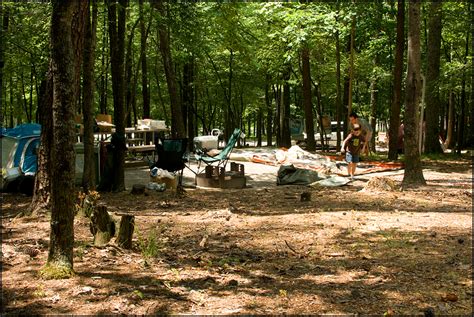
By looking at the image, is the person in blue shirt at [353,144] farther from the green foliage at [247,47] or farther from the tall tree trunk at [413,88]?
the green foliage at [247,47]

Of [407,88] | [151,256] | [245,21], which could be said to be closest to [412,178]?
[407,88]

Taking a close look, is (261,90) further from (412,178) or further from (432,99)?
(412,178)

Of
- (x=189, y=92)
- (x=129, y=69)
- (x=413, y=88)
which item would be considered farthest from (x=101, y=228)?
(x=189, y=92)

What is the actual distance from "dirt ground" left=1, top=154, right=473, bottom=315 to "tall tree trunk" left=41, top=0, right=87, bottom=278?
22cm

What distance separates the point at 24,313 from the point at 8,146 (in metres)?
9.01

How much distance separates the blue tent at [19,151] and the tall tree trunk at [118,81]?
1.54 metres

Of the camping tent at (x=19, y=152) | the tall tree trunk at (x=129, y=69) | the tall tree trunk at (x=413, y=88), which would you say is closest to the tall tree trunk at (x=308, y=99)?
the tall tree trunk at (x=129, y=69)

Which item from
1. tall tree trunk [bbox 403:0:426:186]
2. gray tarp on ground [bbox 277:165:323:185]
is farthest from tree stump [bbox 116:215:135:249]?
gray tarp on ground [bbox 277:165:323:185]

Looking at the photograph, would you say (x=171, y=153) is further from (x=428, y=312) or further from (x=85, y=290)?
(x=428, y=312)

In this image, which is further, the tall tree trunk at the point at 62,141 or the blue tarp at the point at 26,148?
the blue tarp at the point at 26,148

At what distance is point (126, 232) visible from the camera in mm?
4930

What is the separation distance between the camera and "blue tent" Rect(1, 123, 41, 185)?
406 inches

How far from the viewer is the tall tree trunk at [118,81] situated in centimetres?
961

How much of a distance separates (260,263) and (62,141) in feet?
6.48
